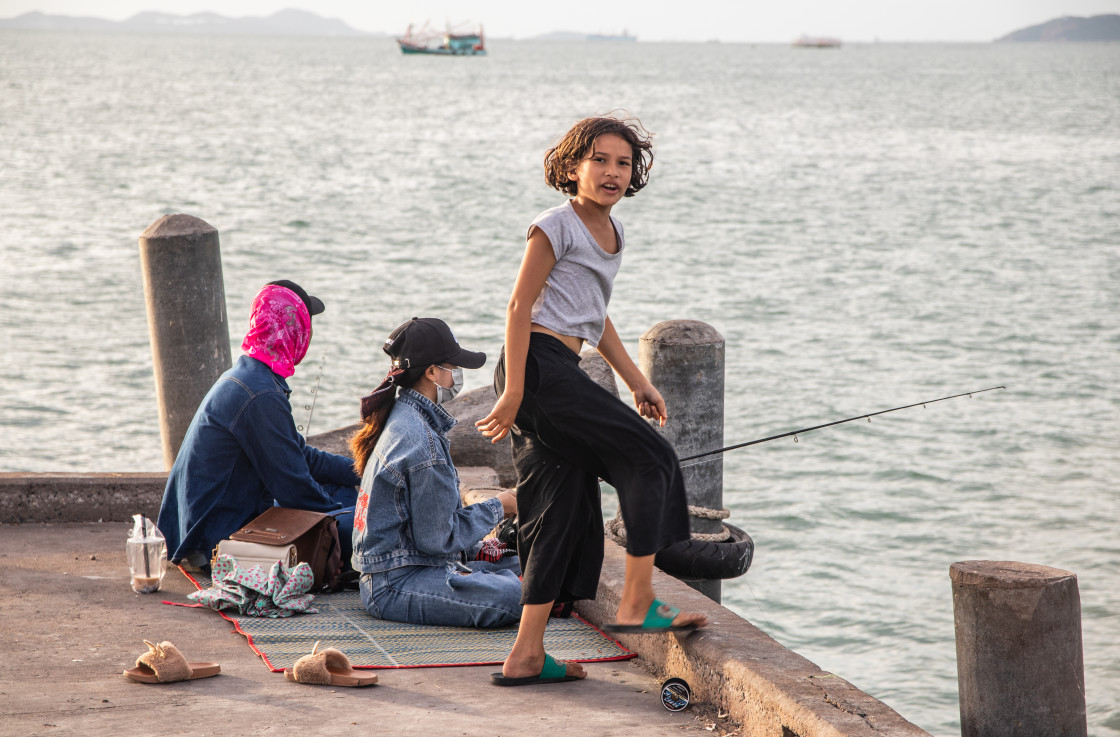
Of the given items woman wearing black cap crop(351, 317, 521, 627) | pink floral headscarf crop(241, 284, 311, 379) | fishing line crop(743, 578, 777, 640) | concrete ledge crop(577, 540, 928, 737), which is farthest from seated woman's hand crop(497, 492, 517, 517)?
fishing line crop(743, 578, 777, 640)

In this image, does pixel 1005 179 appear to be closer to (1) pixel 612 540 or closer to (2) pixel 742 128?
(2) pixel 742 128

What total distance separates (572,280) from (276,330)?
159 centimetres

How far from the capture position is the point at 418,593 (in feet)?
13.6

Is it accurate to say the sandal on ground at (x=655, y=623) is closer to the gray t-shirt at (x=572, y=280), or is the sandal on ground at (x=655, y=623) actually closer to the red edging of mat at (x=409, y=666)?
the red edging of mat at (x=409, y=666)

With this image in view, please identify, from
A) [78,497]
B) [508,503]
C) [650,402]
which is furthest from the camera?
[78,497]

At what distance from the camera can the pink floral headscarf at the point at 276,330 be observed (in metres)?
4.64

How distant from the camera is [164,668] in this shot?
139 inches

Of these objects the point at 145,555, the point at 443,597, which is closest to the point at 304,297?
the point at 145,555

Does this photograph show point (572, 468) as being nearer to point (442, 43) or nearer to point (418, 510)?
point (418, 510)

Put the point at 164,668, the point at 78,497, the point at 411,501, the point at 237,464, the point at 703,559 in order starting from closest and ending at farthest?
the point at 164,668, the point at 411,501, the point at 237,464, the point at 703,559, the point at 78,497

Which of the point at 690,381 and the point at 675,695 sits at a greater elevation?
the point at 690,381

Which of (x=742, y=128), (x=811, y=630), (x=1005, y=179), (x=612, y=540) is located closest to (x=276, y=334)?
(x=612, y=540)

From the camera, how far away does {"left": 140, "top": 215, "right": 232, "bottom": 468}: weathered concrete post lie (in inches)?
235

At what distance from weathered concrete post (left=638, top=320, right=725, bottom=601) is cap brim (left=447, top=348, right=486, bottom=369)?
3.20ft
